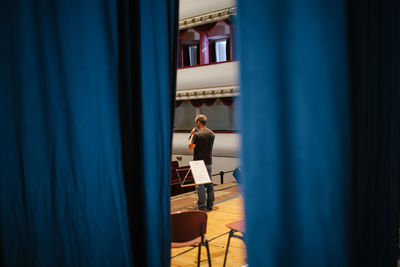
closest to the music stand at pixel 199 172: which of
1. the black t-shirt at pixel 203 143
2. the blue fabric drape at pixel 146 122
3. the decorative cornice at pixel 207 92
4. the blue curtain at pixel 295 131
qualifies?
the black t-shirt at pixel 203 143

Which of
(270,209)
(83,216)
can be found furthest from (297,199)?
(83,216)

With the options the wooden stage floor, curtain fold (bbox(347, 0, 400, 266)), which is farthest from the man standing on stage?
curtain fold (bbox(347, 0, 400, 266))

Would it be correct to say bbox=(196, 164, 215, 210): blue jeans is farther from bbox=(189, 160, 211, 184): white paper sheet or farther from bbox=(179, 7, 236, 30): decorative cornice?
bbox=(179, 7, 236, 30): decorative cornice

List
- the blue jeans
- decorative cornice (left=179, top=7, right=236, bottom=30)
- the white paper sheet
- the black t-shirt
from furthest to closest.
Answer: decorative cornice (left=179, top=7, right=236, bottom=30) < the blue jeans < the black t-shirt < the white paper sheet

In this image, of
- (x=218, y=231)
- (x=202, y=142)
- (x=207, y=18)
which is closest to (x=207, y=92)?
(x=207, y=18)

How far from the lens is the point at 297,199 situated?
0.95 m

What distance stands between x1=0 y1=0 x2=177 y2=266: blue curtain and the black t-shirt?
3939 mm

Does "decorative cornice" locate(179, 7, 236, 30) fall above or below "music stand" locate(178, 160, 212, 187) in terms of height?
above

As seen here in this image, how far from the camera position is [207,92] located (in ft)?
32.7

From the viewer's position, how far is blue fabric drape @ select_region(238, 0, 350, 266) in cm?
93

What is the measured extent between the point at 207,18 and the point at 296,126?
8.98 m

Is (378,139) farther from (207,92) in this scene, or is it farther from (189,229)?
(207,92)

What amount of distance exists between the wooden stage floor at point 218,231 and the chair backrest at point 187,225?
1.29ft

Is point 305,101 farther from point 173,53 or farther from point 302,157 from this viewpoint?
point 173,53
